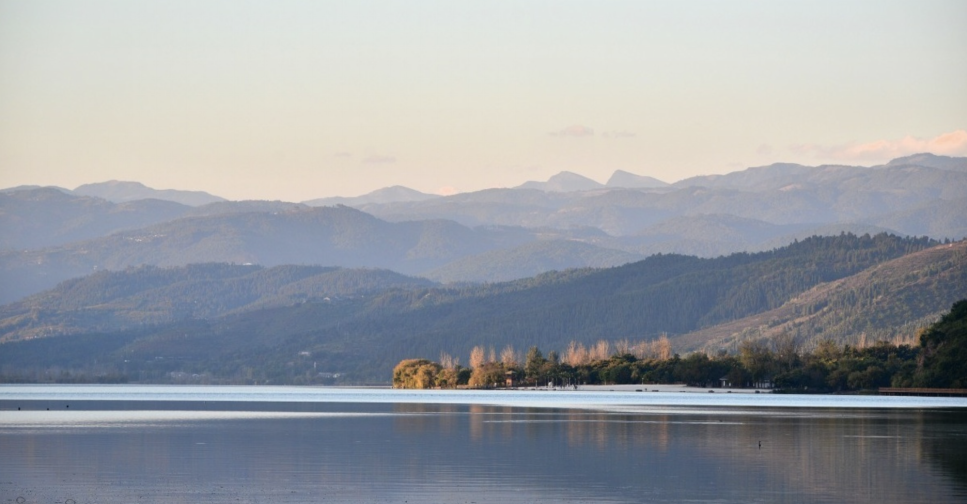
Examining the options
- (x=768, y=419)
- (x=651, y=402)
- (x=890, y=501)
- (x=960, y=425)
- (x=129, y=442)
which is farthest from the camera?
(x=651, y=402)

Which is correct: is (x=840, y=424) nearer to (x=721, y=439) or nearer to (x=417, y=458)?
(x=721, y=439)

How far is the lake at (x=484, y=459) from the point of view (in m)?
54.8

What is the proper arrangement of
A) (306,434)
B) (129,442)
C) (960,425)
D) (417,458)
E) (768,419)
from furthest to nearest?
(768,419) → (960,425) → (306,434) → (129,442) → (417,458)

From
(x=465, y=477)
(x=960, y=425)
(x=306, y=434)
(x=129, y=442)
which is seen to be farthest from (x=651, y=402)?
(x=465, y=477)

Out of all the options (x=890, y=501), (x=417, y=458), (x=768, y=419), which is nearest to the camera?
(x=890, y=501)

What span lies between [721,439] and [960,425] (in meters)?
23.8

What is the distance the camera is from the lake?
54.8 metres

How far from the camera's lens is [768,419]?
109 metres

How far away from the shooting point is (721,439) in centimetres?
8262

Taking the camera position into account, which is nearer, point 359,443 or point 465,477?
point 465,477

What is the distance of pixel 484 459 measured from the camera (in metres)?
68.3

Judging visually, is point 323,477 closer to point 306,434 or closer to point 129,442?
point 129,442

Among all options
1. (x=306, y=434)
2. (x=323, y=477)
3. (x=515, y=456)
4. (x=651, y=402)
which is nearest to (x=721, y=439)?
(x=515, y=456)

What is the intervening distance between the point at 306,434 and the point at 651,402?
7589cm
